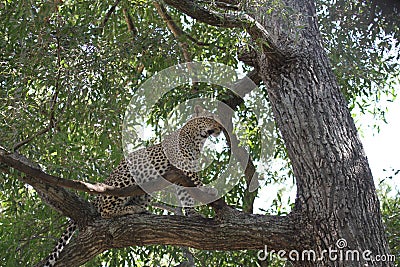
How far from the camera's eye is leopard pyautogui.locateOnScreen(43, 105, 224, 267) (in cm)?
502

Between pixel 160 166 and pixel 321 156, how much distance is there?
5.03 feet

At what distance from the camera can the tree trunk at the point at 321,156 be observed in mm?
4203

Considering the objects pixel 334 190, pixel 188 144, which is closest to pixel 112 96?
pixel 188 144

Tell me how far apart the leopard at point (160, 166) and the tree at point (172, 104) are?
0.74 feet

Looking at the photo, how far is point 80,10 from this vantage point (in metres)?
5.88

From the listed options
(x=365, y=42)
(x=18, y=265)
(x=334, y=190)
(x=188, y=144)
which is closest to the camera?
(x=334, y=190)

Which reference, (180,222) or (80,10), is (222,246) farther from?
(80,10)

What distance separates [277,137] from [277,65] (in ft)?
4.87

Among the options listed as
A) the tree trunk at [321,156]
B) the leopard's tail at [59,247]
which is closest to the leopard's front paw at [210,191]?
the tree trunk at [321,156]

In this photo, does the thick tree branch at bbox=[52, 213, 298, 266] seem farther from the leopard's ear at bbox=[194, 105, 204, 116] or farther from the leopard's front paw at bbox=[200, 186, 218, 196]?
the leopard's ear at bbox=[194, 105, 204, 116]

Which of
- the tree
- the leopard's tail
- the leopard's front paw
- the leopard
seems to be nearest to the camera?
the tree

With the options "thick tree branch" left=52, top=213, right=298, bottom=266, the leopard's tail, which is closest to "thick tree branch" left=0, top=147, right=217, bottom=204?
"thick tree branch" left=52, top=213, right=298, bottom=266

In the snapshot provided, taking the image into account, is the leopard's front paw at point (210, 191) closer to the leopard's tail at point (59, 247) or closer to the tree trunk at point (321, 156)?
the tree trunk at point (321, 156)

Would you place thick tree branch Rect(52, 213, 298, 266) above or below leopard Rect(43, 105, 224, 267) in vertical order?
below
